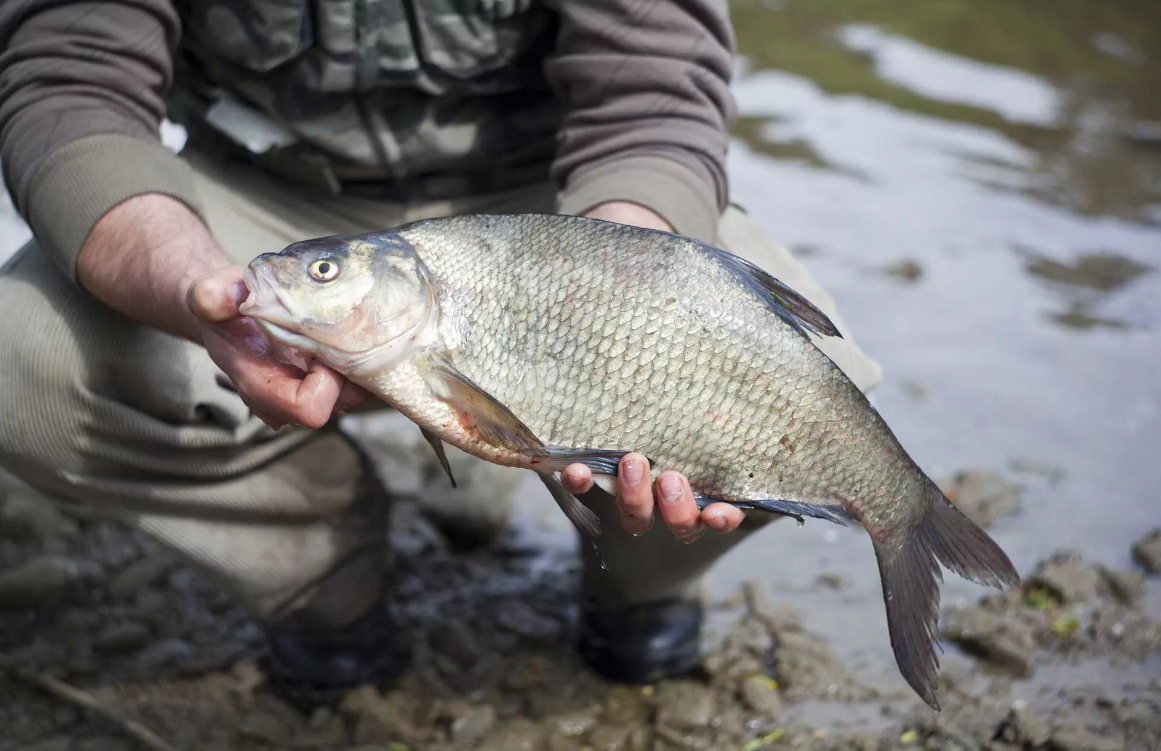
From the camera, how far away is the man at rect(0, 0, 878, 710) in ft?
7.59

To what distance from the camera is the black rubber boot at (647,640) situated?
264cm

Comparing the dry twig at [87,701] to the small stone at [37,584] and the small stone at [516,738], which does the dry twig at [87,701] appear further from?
the small stone at [516,738]

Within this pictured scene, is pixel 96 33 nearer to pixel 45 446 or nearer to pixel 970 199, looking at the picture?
pixel 45 446

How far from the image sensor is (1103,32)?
27.3ft

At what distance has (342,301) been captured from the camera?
1.84 metres

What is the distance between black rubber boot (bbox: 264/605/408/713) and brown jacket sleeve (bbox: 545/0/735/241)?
109 cm

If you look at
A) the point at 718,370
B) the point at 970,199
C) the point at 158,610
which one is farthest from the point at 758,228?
the point at 970,199

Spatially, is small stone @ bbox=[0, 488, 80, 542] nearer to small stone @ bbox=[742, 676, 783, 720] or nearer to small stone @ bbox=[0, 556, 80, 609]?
small stone @ bbox=[0, 556, 80, 609]

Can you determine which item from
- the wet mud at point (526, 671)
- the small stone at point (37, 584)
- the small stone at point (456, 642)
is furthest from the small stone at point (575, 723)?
the small stone at point (37, 584)

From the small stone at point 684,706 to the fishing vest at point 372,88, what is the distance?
123cm

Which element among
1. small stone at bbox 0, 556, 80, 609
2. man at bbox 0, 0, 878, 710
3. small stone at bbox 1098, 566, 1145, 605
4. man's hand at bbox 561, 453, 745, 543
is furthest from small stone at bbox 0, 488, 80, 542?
small stone at bbox 1098, 566, 1145, 605

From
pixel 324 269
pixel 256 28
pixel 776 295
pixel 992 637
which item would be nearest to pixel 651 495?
pixel 776 295

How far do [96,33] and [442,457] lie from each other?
1.15 metres

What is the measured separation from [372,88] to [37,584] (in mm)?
1432
